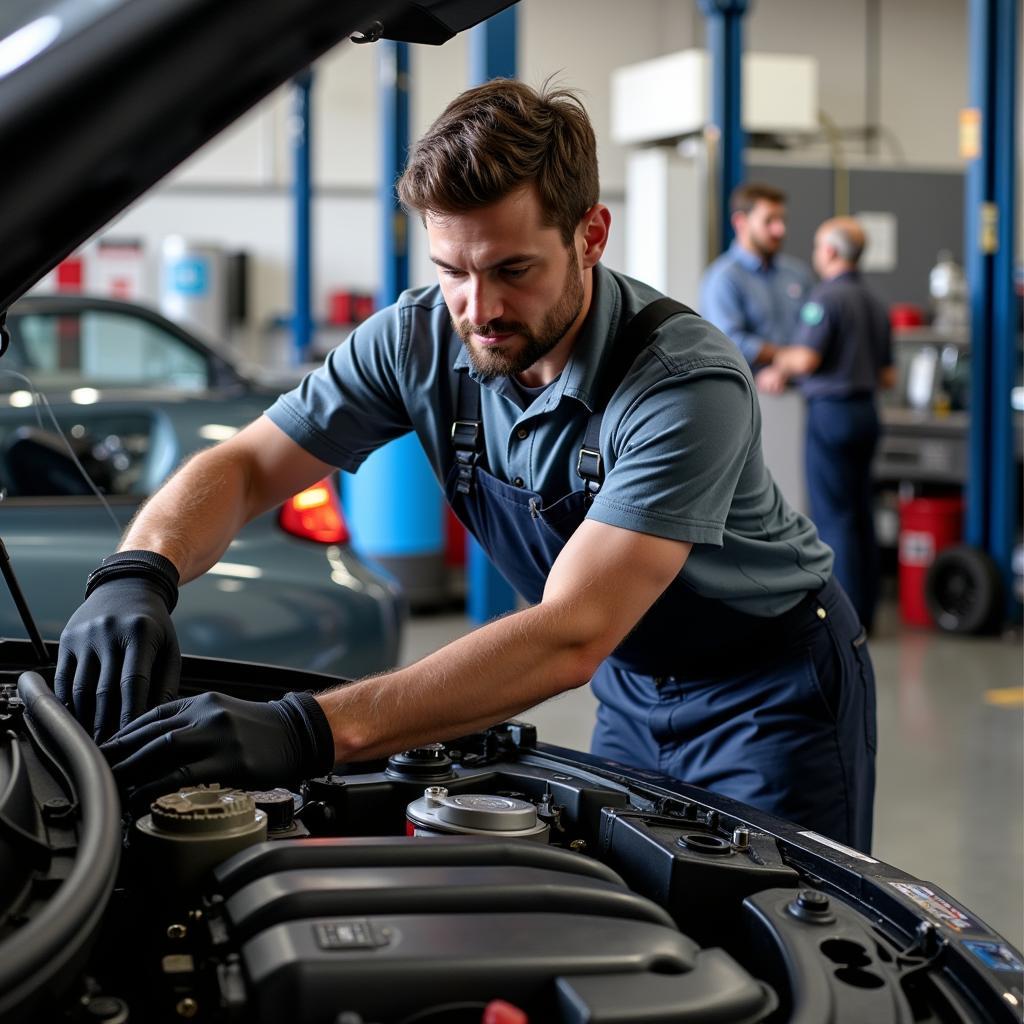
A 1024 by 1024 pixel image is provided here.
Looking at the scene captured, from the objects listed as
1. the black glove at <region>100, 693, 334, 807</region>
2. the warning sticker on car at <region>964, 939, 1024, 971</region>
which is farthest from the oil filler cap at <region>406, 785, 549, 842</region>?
the warning sticker on car at <region>964, 939, 1024, 971</region>

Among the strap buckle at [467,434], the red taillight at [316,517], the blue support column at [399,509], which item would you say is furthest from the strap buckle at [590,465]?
the blue support column at [399,509]

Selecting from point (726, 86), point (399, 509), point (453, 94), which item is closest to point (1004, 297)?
point (726, 86)

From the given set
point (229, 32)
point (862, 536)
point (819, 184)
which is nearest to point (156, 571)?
point (229, 32)

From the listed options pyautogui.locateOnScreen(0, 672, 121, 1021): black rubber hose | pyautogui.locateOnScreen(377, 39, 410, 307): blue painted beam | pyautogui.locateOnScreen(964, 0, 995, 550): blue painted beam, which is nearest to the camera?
pyautogui.locateOnScreen(0, 672, 121, 1021): black rubber hose

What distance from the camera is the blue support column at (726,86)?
608 centimetres

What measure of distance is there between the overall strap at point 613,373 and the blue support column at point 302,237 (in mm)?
8093

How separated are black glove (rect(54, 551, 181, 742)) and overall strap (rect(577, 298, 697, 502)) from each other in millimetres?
550

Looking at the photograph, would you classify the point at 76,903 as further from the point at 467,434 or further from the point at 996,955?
the point at 467,434

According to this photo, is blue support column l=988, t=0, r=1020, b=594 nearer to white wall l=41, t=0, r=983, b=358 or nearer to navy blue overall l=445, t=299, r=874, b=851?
navy blue overall l=445, t=299, r=874, b=851

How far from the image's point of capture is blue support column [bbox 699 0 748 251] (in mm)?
6077

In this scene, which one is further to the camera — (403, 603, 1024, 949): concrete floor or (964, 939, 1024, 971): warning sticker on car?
(403, 603, 1024, 949): concrete floor

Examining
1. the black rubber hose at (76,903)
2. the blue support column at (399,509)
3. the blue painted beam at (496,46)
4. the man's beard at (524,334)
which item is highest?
the blue painted beam at (496,46)

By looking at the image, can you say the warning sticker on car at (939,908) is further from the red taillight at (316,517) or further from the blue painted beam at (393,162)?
the blue painted beam at (393,162)

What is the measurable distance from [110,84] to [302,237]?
9506 millimetres
